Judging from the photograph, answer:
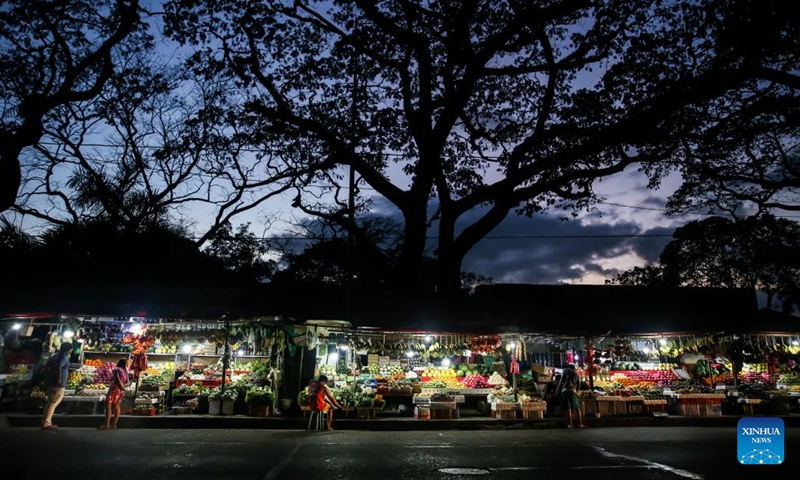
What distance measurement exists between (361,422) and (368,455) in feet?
13.8

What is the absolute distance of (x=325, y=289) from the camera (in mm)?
20484

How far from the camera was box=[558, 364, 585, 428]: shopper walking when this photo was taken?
1329 cm

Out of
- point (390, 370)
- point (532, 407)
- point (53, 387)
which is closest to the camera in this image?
point (53, 387)

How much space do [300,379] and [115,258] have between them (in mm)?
13316

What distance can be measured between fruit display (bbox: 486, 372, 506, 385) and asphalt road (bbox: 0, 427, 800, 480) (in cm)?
323

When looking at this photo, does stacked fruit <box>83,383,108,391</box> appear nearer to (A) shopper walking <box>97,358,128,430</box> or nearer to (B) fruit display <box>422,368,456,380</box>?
(A) shopper walking <box>97,358,128,430</box>

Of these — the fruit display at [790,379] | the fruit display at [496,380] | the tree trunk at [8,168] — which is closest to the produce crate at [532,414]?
the fruit display at [496,380]

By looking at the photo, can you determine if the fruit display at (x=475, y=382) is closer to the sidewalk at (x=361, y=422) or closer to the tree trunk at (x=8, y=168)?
the sidewalk at (x=361, y=422)

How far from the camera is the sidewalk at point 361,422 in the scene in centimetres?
A: 1259

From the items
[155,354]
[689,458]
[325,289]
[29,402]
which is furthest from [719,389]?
[29,402]

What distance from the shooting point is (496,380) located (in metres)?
15.6

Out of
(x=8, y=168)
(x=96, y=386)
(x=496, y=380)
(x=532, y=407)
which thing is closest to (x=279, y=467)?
(x=532, y=407)

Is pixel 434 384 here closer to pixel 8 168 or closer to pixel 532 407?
pixel 532 407

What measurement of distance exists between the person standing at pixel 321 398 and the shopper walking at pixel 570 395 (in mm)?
6170
